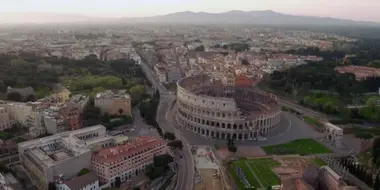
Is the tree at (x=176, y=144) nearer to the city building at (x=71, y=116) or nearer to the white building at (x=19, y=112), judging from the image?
the city building at (x=71, y=116)

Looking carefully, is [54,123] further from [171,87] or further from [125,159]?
[171,87]

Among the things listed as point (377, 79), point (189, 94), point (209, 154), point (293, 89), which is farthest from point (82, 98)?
point (377, 79)

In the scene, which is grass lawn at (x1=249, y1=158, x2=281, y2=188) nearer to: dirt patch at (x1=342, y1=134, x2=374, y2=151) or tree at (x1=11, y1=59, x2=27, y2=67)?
dirt patch at (x1=342, y1=134, x2=374, y2=151)

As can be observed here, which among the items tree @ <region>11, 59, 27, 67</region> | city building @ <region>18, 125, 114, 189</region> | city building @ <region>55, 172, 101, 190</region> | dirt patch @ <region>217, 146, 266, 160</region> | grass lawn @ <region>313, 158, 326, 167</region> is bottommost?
dirt patch @ <region>217, 146, 266, 160</region>

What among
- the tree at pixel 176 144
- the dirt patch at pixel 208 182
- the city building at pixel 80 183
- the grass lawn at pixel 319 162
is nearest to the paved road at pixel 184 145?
the tree at pixel 176 144

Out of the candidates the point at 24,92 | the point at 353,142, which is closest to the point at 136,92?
the point at 24,92

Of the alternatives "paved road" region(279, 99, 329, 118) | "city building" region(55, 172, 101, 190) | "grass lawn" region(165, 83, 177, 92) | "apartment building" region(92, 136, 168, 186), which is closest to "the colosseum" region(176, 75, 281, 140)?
"paved road" region(279, 99, 329, 118)
